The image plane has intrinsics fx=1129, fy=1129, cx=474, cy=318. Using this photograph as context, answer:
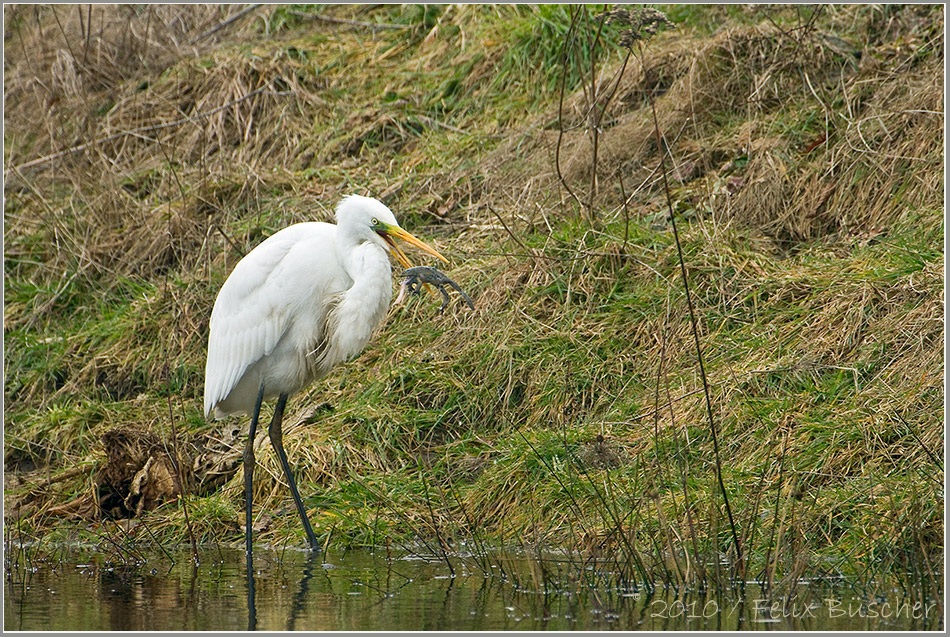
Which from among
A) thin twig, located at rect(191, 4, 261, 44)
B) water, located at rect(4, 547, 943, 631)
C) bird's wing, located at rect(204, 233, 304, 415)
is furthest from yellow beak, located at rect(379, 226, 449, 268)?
thin twig, located at rect(191, 4, 261, 44)

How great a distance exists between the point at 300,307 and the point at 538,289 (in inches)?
60.7

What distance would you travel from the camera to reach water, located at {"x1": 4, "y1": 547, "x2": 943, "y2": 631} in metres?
3.48

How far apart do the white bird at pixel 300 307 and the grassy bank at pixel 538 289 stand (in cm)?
33

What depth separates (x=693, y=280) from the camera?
6.11 m

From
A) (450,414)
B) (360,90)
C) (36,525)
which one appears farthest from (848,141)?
(36,525)

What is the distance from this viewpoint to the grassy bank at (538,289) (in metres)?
4.79

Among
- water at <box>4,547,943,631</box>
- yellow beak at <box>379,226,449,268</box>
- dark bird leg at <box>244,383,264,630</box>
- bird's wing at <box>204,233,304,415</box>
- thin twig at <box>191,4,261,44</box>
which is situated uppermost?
thin twig at <box>191,4,261,44</box>

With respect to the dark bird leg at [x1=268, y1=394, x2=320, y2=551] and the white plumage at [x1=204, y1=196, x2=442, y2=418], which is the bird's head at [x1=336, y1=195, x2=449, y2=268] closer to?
the white plumage at [x1=204, y1=196, x2=442, y2=418]

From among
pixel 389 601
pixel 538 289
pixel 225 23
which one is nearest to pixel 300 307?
pixel 538 289

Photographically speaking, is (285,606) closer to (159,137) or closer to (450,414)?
(450,414)

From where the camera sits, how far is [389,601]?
395 cm

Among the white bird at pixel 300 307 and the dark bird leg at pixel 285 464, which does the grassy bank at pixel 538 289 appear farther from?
the white bird at pixel 300 307

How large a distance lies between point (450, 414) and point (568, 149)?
2250 millimetres

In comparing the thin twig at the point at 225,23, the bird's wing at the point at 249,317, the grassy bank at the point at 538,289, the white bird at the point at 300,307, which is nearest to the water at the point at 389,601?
the grassy bank at the point at 538,289
